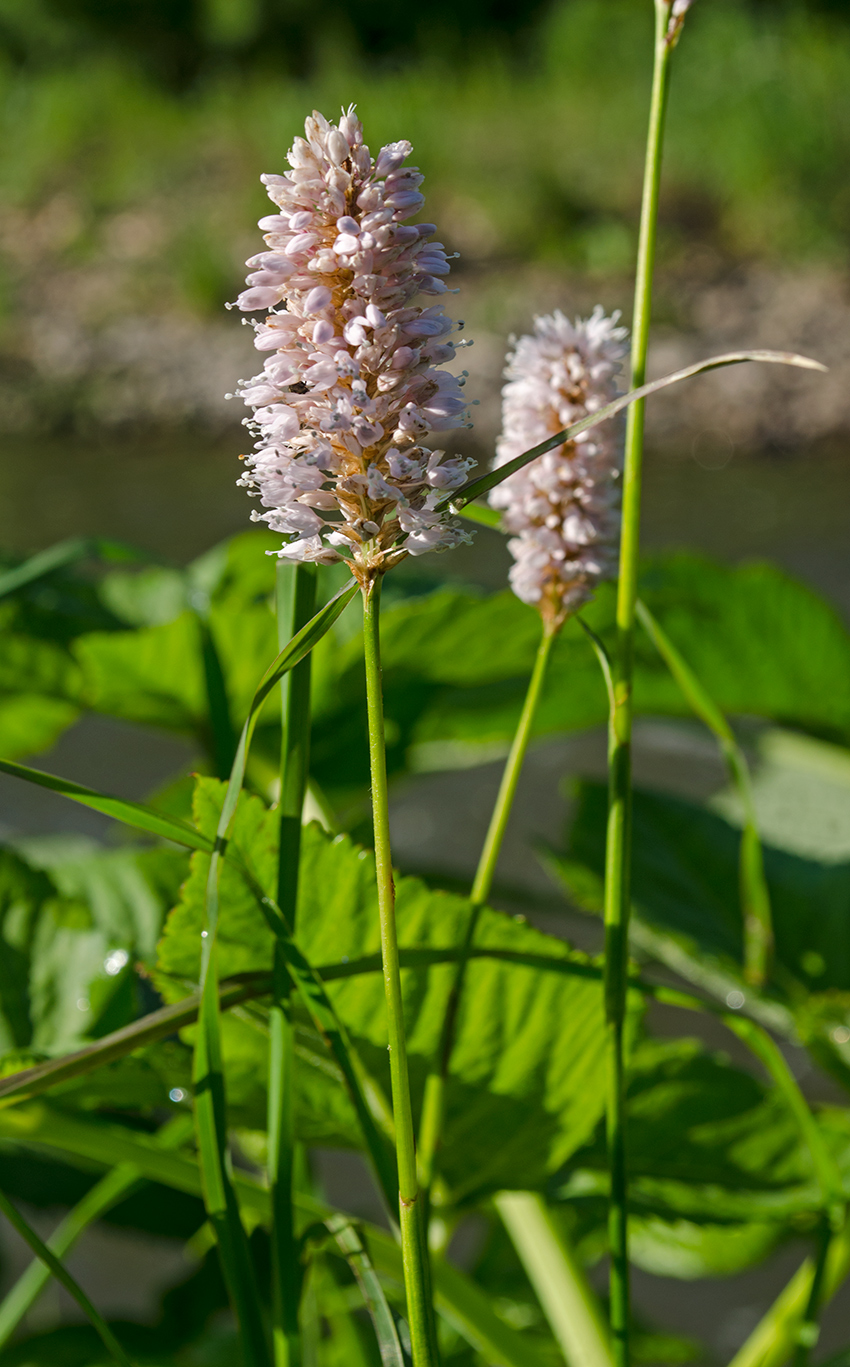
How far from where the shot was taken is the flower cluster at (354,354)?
0.62 feet

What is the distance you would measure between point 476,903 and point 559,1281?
0.16 metres

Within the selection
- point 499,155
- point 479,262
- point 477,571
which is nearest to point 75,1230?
point 477,571

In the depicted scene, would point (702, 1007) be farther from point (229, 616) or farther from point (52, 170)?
point (52, 170)

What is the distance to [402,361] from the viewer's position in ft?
0.63

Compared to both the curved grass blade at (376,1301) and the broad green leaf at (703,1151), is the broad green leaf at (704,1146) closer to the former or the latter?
the broad green leaf at (703,1151)

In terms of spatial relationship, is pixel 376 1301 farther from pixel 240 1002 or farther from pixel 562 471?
pixel 562 471

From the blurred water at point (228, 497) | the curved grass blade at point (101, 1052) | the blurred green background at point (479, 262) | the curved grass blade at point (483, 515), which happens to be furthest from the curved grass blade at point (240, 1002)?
the blurred water at point (228, 497)

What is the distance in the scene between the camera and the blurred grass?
4461 mm

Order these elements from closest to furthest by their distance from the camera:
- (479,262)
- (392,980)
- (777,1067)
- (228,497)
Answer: (392,980)
(777,1067)
(228,497)
(479,262)

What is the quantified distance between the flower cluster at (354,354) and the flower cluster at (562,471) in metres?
0.07

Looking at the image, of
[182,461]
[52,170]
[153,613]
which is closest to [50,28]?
[52,170]

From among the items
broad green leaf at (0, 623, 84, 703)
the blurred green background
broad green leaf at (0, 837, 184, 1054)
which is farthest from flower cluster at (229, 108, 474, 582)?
the blurred green background

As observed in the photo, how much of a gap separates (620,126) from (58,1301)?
17.8 feet

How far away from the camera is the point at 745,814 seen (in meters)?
0.35
